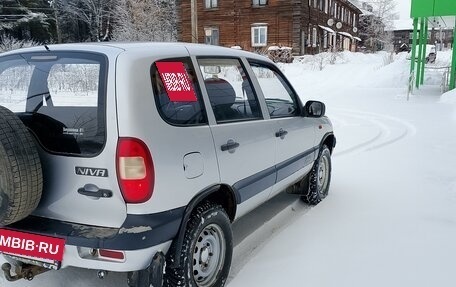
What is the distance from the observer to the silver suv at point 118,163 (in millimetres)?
2389

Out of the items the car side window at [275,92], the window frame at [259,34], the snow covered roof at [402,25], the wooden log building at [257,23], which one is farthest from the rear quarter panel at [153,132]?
the snow covered roof at [402,25]

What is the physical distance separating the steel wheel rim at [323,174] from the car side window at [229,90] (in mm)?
1750

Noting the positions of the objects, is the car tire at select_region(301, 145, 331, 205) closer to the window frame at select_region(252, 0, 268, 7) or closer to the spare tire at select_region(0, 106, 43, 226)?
the spare tire at select_region(0, 106, 43, 226)

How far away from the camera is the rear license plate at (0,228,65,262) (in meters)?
2.44

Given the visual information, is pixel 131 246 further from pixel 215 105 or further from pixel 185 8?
pixel 185 8

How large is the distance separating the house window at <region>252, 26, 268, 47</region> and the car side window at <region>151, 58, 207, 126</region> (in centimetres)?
3179

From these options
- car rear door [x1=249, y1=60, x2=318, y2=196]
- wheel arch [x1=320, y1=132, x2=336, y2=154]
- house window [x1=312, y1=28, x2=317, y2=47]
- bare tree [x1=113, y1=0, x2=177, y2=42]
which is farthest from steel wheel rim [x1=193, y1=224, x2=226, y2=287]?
house window [x1=312, y1=28, x2=317, y2=47]

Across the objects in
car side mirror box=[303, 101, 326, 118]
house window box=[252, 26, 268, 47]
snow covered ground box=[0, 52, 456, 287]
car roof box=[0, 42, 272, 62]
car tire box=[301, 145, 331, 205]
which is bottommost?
snow covered ground box=[0, 52, 456, 287]

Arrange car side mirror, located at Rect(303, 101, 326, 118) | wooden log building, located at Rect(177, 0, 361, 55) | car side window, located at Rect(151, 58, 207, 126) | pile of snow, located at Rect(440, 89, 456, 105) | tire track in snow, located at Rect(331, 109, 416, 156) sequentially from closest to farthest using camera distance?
car side window, located at Rect(151, 58, 207, 126), car side mirror, located at Rect(303, 101, 326, 118), tire track in snow, located at Rect(331, 109, 416, 156), pile of snow, located at Rect(440, 89, 456, 105), wooden log building, located at Rect(177, 0, 361, 55)

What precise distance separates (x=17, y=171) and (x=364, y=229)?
3295mm

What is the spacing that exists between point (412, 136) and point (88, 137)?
8257 millimetres

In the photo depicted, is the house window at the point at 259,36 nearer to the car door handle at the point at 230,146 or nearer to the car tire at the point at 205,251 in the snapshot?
the car door handle at the point at 230,146

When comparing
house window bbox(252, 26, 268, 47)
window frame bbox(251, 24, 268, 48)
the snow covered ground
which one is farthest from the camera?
house window bbox(252, 26, 268, 47)

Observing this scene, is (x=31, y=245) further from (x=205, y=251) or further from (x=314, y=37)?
(x=314, y=37)
